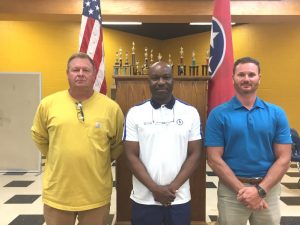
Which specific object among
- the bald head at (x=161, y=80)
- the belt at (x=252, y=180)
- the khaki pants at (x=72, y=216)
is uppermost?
the bald head at (x=161, y=80)

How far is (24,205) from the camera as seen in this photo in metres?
3.80

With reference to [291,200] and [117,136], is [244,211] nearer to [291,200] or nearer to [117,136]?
[117,136]

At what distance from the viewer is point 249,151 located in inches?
72.2

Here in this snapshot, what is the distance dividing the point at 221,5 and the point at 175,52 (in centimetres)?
605

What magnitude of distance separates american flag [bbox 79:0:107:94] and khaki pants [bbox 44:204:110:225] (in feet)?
4.94

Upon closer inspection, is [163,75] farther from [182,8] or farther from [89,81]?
[182,8]

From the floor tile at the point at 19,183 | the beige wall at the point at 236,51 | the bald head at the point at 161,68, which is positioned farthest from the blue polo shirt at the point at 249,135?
the beige wall at the point at 236,51

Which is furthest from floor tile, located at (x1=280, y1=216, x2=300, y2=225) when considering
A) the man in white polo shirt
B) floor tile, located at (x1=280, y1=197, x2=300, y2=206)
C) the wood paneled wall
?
the wood paneled wall

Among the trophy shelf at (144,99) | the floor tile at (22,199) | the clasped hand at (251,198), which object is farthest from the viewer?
the floor tile at (22,199)

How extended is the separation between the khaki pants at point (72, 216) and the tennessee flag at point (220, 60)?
1.47 metres

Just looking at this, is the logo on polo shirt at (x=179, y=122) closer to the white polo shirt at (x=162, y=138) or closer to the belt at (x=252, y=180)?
the white polo shirt at (x=162, y=138)

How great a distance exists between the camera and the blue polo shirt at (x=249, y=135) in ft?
6.02

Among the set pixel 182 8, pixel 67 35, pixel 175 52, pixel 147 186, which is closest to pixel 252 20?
pixel 182 8

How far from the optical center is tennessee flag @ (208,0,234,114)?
9.73 ft
